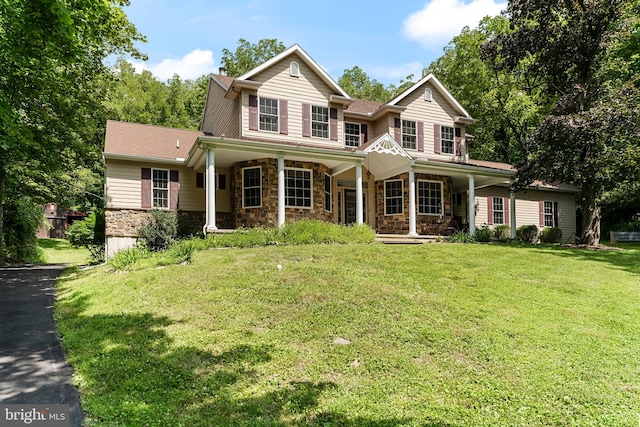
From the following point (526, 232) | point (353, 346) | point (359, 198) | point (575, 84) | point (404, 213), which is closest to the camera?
point (353, 346)

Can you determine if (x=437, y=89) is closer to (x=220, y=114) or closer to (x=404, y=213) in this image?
(x=404, y=213)

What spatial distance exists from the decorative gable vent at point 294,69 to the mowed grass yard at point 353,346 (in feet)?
32.4

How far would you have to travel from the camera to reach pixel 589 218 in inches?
646

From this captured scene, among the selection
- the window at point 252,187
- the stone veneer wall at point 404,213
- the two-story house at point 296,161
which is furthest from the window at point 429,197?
the window at point 252,187

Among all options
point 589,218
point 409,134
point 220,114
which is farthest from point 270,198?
point 589,218

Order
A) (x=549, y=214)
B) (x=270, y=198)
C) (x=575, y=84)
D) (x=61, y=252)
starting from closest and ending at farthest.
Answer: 1. (x=270, y=198)
2. (x=575, y=84)
3. (x=549, y=214)
4. (x=61, y=252)

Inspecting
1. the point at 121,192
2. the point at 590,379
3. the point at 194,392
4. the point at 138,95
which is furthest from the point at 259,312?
the point at 138,95

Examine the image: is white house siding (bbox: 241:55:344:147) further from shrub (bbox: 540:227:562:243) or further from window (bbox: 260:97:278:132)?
shrub (bbox: 540:227:562:243)

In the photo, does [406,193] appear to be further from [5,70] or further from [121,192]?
[5,70]

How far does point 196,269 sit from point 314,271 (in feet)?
9.00

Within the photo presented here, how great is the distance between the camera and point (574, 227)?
23.6 meters

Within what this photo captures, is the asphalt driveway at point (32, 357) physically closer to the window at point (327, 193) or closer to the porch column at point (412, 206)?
the window at point (327, 193)

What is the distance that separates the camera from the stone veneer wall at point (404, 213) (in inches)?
708

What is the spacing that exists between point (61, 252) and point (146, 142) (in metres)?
13.7
